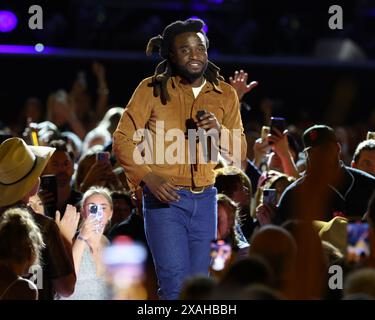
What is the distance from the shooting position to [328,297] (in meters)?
4.81

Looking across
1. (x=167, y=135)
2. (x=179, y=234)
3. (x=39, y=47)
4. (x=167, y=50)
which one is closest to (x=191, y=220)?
(x=179, y=234)

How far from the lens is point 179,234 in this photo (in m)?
5.40

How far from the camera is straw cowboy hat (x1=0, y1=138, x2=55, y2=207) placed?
559 cm

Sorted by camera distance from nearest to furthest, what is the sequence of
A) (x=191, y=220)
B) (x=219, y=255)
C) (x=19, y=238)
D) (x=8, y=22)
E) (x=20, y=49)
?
(x=19, y=238), (x=219, y=255), (x=191, y=220), (x=8, y=22), (x=20, y=49)

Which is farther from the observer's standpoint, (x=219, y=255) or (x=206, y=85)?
(x=206, y=85)

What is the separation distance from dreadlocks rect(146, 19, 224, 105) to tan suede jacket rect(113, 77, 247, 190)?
35 millimetres

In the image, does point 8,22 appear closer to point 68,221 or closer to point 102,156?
point 102,156

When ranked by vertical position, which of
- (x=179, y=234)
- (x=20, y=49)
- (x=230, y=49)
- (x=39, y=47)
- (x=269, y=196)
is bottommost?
(x=179, y=234)

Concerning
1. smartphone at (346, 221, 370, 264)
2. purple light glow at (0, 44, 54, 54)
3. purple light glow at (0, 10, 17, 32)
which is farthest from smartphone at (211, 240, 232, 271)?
purple light glow at (0, 44, 54, 54)

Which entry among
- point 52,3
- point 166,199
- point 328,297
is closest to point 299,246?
point 328,297

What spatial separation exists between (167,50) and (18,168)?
0.99 meters

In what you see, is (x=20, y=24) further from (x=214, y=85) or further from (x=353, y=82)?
(x=214, y=85)

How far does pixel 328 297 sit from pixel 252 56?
33.9 ft

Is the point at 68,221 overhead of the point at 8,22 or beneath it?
beneath
